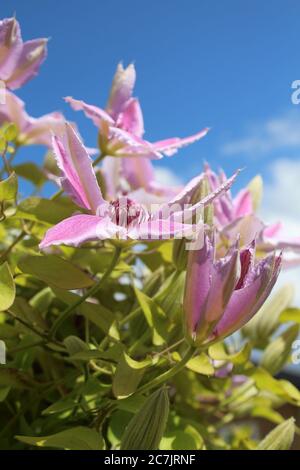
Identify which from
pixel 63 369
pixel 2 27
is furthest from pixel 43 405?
pixel 2 27

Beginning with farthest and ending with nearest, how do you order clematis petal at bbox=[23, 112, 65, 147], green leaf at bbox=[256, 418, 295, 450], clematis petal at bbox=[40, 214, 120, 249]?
clematis petal at bbox=[23, 112, 65, 147] → green leaf at bbox=[256, 418, 295, 450] → clematis petal at bbox=[40, 214, 120, 249]

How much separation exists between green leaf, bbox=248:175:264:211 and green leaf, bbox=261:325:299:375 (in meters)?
0.11

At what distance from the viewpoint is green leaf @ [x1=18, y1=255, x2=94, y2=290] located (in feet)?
1.03

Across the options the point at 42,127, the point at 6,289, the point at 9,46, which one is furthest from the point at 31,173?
the point at 6,289

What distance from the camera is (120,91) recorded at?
0.41 metres

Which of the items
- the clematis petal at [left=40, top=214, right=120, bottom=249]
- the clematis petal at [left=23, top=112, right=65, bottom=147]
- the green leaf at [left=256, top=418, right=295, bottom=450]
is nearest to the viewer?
the clematis petal at [left=40, top=214, right=120, bottom=249]

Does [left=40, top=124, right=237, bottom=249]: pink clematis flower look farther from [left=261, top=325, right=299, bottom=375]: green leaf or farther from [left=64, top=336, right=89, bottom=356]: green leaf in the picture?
[left=261, top=325, right=299, bottom=375]: green leaf

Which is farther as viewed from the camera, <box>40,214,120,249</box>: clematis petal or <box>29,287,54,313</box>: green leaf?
<box>29,287,54,313</box>: green leaf

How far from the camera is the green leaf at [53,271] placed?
0.31m

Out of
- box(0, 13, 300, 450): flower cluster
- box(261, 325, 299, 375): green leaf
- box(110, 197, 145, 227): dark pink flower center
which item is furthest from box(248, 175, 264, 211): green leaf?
box(110, 197, 145, 227): dark pink flower center

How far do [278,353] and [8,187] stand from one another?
0.25 meters

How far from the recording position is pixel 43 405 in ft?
1.36

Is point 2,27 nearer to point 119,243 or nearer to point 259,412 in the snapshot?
point 119,243
